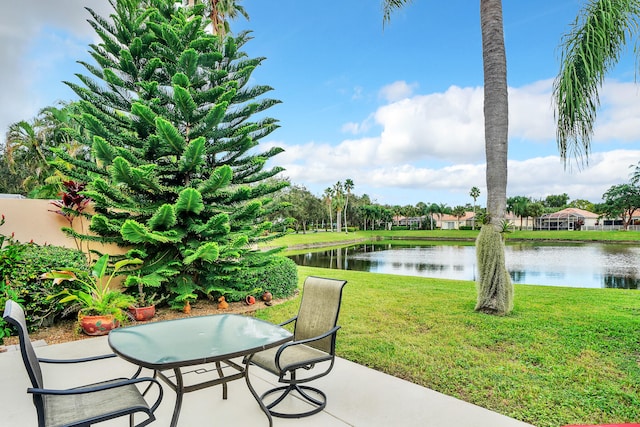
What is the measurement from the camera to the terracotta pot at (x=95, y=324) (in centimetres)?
→ 463

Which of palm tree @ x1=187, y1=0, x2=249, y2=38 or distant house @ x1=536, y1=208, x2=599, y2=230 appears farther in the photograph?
distant house @ x1=536, y1=208, x2=599, y2=230

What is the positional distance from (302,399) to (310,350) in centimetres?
39

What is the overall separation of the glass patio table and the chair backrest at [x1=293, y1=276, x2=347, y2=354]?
0.36 m

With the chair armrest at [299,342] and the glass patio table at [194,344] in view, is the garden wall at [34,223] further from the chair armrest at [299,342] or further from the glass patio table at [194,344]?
the chair armrest at [299,342]

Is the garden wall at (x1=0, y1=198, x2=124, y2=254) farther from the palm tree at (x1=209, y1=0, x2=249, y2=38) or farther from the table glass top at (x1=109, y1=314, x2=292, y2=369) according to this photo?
the palm tree at (x1=209, y1=0, x2=249, y2=38)

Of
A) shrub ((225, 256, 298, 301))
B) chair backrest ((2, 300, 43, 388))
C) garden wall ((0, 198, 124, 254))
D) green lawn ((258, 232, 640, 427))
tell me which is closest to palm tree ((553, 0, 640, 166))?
green lawn ((258, 232, 640, 427))

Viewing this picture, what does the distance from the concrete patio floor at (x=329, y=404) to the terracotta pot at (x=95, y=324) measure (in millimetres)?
1097

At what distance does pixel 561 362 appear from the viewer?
11.3ft

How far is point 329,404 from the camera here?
8.93 feet

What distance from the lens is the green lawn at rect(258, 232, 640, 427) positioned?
8.89 ft

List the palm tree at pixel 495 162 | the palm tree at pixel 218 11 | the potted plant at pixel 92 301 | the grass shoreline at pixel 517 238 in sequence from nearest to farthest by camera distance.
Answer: the potted plant at pixel 92 301 < the palm tree at pixel 495 162 < the palm tree at pixel 218 11 < the grass shoreline at pixel 517 238

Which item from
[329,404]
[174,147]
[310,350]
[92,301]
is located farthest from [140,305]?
[329,404]

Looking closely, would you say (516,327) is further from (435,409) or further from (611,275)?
(611,275)

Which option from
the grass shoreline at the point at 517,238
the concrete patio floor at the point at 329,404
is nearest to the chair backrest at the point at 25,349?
the concrete patio floor at the point at 329,404
